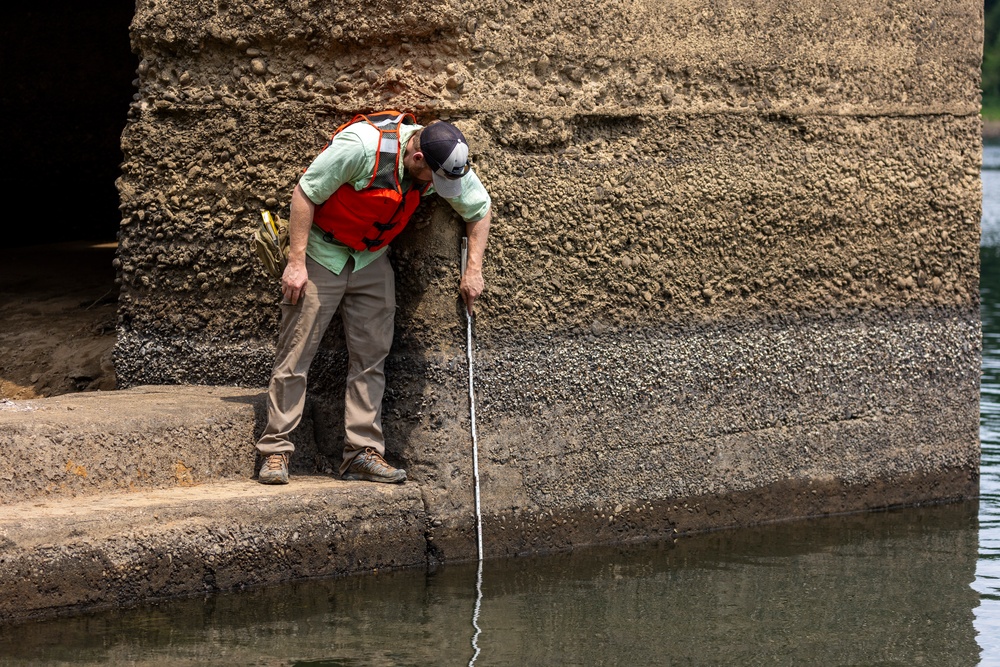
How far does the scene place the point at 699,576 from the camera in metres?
Answer: 6.07

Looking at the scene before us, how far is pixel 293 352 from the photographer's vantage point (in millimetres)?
5707

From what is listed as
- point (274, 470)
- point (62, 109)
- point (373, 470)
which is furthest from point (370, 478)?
point (62, 109)

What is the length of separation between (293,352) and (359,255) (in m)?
0.45

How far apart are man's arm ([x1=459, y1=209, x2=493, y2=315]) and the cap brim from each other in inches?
7.9

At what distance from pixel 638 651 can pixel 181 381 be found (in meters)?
2.34

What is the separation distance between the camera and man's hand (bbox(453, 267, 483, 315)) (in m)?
5.75

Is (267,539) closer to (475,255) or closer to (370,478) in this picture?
(370,478)

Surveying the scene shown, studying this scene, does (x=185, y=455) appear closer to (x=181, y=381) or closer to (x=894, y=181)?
(x=181, y=381)

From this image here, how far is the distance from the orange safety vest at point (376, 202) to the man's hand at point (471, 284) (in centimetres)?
32

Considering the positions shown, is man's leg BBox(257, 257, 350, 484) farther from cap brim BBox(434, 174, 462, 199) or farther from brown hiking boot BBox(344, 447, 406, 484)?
cap brim BBox(434, 174, 462, 199)

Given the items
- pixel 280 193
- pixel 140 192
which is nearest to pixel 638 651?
pixel 280 193

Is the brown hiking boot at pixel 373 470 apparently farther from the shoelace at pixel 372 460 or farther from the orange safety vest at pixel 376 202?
the orange safety vest at pixel 376 202

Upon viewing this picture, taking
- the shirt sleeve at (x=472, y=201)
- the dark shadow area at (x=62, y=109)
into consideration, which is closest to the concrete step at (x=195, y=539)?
the shirt sleeve at (x=472, y=201)

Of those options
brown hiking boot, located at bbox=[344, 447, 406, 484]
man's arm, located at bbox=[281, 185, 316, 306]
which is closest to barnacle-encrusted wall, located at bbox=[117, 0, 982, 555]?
brown hiking boot, located at bbox=[344, 447, 406, 484]
